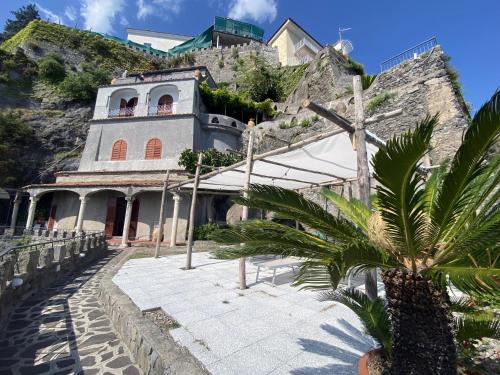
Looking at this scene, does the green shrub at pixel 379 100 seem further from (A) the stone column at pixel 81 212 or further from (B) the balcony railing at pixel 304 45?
(B) the balcony railing at pixel 304 45

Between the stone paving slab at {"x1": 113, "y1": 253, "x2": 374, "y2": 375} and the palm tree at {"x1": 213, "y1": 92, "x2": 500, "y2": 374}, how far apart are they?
0.98 metres

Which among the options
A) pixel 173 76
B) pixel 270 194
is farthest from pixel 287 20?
pixel 270 194

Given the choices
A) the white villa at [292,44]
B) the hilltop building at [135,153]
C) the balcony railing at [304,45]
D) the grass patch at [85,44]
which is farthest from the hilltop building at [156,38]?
the hilltop building at [135,153]

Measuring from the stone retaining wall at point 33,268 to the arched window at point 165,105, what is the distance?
536 inches

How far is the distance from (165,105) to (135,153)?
4.60 m

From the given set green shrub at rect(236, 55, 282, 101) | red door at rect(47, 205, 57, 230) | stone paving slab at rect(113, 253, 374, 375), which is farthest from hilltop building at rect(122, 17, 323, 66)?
stone paving slab at rect(113, 253, 374, 375)

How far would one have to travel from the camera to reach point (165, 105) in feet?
67.3

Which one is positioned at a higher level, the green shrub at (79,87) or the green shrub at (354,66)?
the green shrub at (354,66)

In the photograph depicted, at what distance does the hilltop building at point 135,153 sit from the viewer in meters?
16.2

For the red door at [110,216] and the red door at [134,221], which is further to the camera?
the red door at [110,216]

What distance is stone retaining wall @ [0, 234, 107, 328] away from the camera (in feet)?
15.2

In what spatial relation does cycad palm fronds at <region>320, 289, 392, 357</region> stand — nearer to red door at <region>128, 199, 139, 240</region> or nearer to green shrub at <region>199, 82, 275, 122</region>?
red door at <region>128, 199, 139, 240</region>

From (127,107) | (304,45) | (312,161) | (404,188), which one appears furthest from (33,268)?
(304,45)

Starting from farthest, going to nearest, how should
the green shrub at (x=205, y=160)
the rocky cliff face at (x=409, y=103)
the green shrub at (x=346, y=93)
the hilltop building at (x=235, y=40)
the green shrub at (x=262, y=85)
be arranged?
the hilltop building at (x=235, y=40)
the green shrub at (x=262, y=85)
the green shrub at (x=346, y=93)
the green shrub at (x=205, y=160)
the rocky cliff face at (x=409, y=103)
